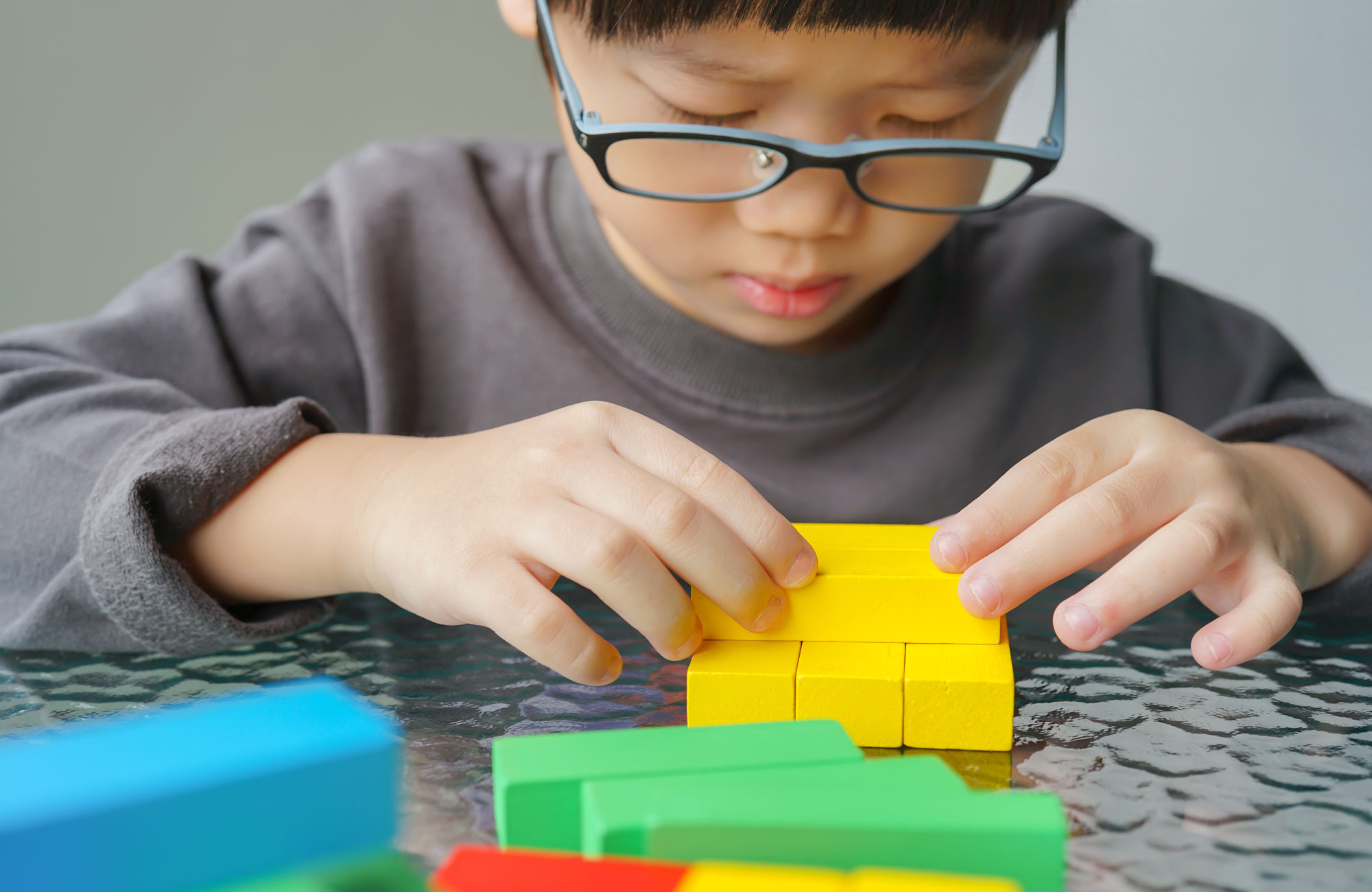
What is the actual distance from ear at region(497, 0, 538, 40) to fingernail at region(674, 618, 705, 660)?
1.85 ft

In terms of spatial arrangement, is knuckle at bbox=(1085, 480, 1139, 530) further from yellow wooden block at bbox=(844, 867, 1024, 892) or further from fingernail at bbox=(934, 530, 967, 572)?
yellow wooden block at bbox=(844, 867, 1024, 892)

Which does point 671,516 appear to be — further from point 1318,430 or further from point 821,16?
point 1318,430

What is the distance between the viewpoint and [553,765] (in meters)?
0.39

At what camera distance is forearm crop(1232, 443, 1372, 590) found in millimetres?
712

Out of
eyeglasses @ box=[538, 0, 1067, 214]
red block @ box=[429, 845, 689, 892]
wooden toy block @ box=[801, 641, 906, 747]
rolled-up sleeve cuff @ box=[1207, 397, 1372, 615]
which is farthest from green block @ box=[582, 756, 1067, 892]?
rolled-up sleeve cuff @ box=[1207, 397, 1372, 615]

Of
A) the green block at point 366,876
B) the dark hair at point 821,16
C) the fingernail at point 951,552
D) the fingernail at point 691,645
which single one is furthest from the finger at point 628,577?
the dark hair at point 821,16

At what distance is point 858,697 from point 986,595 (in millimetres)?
73

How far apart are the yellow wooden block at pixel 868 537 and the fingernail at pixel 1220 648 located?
0.44 ft

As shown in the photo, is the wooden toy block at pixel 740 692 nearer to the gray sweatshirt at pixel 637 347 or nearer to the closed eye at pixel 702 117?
the closed eye at pixel 702 117

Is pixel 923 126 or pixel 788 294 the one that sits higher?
pixel 923 126

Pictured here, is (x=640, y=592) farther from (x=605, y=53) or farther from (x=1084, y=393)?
(x=1084, y=393)

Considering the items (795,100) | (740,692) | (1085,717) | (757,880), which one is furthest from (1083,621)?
(795,100)

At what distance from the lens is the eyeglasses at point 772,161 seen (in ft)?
2.28

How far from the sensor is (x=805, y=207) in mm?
738
